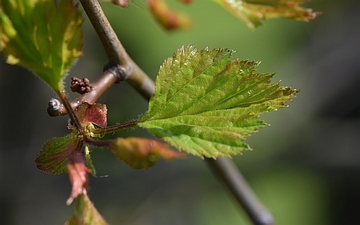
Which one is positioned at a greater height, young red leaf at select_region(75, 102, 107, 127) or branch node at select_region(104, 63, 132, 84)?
branch node at select_region(104, 63, 132, 84)

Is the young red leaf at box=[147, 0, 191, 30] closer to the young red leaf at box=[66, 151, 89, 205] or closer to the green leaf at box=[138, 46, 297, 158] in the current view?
the green leaf at box=[138, 46, 297, 158]

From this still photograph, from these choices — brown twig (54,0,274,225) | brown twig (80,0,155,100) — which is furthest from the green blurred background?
brown twig (80,0,155,100)

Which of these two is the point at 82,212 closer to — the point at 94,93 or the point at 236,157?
the point at 94,93

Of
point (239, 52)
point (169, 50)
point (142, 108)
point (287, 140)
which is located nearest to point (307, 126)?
point (287, 140)

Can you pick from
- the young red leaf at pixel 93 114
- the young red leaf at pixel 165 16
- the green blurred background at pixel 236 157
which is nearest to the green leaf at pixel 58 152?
A: the young red leaf at pixel 93 114

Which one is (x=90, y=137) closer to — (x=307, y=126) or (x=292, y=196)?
(x=307, y=126)

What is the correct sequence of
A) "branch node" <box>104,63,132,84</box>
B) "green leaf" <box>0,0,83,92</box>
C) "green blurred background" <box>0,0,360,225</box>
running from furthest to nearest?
1. "green blurred background" <box>0,0,360,225</box>
2. "branch node" <box>104,63,132,84</box>
3. "green leaf" <box>0,0,83,92</box>
